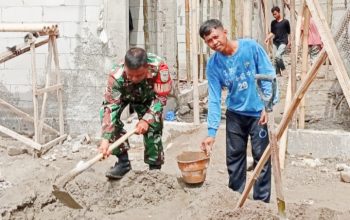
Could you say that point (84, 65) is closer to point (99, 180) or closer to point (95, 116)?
point (95, 116)

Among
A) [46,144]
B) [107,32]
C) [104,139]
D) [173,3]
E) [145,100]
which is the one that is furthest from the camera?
[173,3]

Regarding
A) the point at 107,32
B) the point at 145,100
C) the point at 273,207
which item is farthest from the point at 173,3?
the point at 273,207

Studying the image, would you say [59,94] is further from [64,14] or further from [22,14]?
[22,14]

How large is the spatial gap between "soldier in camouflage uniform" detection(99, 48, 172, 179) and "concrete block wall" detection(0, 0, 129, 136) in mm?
2251

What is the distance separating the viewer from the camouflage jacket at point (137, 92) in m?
4.58

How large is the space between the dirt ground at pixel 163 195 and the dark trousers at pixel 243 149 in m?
0.17

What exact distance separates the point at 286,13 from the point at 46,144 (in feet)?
39.3

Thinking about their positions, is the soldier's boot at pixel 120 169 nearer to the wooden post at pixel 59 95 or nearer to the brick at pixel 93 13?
the wooden post at pixel 59 95

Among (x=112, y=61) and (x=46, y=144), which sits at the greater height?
(x=112, y=61)

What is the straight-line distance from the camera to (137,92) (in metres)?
4.77

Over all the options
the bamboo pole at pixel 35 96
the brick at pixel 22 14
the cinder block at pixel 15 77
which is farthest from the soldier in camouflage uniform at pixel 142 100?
the brick at pixel 22 14

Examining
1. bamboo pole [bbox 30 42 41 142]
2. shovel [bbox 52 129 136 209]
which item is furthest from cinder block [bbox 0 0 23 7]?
shovel [bbox 52 129 136 209]

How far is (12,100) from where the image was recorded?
7.40 metres

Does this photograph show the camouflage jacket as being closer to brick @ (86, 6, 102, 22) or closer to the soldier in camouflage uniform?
the soldier in camouflage uniform
